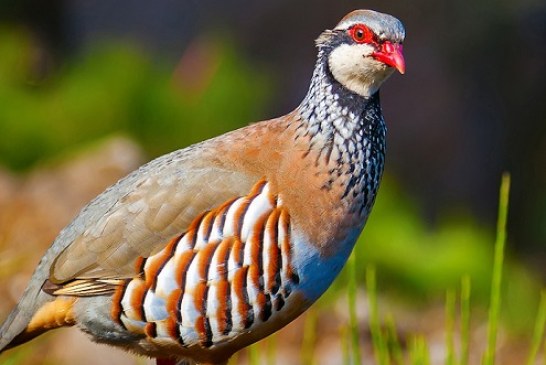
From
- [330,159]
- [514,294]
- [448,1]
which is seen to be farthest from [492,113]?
[330,159]

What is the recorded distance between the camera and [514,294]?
8.52 metres

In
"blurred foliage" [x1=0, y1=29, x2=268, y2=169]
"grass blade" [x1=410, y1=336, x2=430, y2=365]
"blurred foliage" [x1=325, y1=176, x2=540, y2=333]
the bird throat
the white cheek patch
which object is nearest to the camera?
"grass blade" [x1=410, y1=336, x2=430, y2=365]

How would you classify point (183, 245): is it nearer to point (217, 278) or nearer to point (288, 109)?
point (217, 278)

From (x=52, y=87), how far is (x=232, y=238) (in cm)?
517

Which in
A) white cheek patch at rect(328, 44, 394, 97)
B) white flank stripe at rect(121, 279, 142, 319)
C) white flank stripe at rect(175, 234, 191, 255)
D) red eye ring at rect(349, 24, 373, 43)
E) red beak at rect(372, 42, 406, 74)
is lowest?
white flank stripe at rect(121, 279, 142, 319)

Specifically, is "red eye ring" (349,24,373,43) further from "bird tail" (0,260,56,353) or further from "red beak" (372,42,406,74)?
"bird tail" (0,260,56,353)

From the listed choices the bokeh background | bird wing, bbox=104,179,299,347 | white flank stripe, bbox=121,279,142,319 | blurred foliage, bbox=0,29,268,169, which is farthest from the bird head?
blurred foliage, bbox=0,29,268,169

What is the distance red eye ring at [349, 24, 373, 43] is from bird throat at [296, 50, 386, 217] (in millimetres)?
165

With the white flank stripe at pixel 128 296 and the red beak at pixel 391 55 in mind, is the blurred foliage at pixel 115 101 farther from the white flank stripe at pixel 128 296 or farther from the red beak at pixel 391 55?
the red beak at pixel 391 55

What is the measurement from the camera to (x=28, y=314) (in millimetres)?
4379

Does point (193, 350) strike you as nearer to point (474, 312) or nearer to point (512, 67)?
point (474, 312)

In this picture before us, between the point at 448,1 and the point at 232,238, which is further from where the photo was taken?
the point at 448,1

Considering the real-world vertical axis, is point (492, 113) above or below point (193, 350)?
below

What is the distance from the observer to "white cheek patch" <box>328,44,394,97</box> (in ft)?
13.7
